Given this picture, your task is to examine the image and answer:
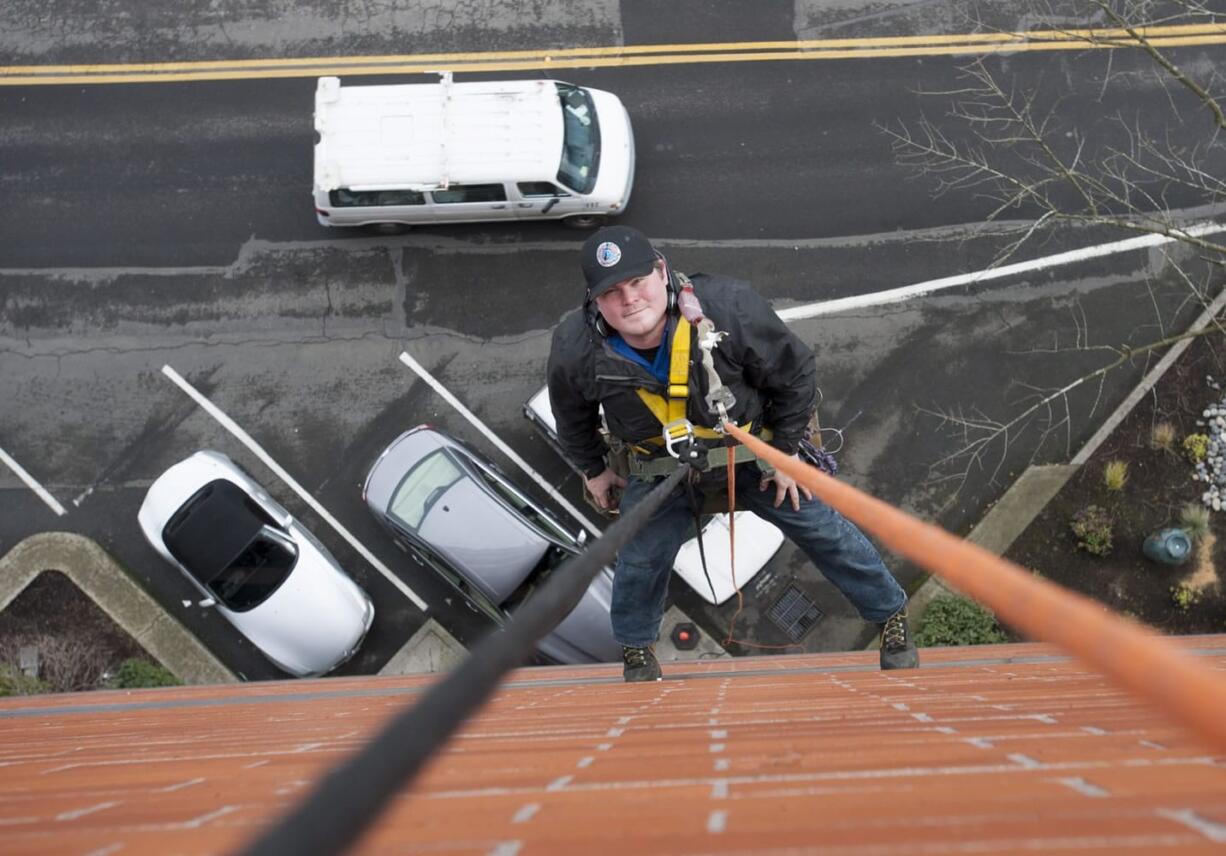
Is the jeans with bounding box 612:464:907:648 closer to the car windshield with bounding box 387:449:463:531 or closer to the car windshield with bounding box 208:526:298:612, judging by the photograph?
the car windshield with bounding box 387:449:463:531

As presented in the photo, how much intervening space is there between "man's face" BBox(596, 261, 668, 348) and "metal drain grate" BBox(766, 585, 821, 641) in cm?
515

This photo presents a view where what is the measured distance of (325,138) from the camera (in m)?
7.91

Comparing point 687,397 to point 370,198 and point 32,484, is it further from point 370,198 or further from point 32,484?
point 32,484

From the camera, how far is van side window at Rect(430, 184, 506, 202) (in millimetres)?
8000

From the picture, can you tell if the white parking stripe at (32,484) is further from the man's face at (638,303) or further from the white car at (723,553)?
the man's face at (638,303)

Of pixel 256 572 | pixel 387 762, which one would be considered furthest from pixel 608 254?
pixel 256 572

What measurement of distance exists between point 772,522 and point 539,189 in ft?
14.9

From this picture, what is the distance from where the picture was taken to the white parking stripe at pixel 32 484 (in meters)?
8.47

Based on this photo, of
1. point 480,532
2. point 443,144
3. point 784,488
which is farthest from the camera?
point 443,144

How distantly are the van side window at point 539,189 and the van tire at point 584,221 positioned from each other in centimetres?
45

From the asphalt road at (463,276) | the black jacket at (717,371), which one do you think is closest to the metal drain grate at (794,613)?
the asphalt road at (463,276)

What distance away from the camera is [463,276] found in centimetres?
868

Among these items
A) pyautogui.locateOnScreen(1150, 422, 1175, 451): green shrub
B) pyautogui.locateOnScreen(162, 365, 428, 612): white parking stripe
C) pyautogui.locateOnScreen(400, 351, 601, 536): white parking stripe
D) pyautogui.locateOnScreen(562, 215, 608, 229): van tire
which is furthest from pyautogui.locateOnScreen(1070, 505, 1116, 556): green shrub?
pyautogui.locateOnScreen(162, 365, 428, 612): white parking stripe

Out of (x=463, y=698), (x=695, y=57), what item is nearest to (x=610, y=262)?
(x=463, y=698)
